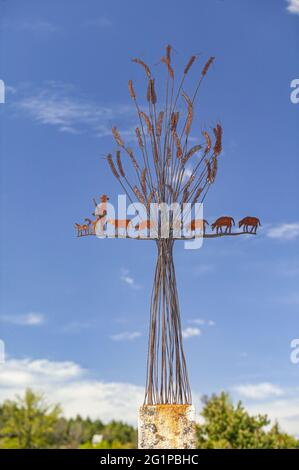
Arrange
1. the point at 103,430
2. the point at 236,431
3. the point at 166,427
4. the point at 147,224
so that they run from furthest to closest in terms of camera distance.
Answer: the point at 103,430
the point at 236,431
the point at 147,224
the point at 166,427

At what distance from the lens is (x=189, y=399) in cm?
319

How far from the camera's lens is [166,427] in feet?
10.0

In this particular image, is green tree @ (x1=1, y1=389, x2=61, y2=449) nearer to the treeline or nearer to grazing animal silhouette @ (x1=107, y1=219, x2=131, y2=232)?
the treeline

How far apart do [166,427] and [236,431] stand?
7048 mm

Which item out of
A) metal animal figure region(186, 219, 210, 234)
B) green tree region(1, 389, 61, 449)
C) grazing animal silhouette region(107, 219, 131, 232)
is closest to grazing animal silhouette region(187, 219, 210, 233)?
metal animal figure region(186, 219, 210, 234)

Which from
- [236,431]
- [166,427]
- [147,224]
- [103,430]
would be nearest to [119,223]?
[147,224]

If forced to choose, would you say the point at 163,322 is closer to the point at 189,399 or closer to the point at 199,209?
the point at 189,399

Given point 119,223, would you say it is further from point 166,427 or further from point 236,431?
point 236,431

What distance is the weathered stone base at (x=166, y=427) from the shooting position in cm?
304

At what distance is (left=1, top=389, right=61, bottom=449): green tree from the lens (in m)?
11.8

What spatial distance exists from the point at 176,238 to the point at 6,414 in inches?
407

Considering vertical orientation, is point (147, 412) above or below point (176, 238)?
below
